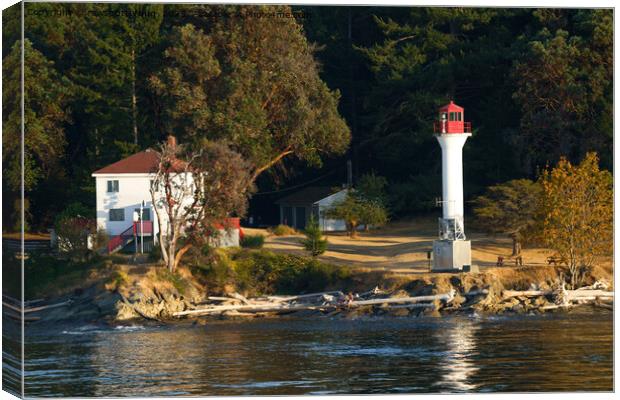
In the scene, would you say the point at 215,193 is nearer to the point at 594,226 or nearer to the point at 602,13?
the point at 594,226

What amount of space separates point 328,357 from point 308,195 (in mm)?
27740

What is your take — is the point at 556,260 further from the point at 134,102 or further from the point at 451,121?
the point at 134,102

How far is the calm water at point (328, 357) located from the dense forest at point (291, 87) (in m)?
13.5

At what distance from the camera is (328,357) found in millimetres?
46906

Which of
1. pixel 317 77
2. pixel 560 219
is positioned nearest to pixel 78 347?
pixel 560 219

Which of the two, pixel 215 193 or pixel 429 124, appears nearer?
pixel 215 193

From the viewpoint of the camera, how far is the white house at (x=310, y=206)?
7169cm

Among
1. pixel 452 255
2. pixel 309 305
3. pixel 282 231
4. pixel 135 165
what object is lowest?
pixel 309 305

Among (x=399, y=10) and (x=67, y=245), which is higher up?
(x=399, y=10)

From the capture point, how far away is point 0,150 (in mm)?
41812

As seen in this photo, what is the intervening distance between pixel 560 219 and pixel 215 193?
11.3 metres

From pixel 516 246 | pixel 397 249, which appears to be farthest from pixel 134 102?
pixel 516 246

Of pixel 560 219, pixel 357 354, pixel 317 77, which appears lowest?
pixel 357 354

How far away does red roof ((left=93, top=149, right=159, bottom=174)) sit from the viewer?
62969 mm
